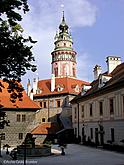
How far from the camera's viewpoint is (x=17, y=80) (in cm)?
1452

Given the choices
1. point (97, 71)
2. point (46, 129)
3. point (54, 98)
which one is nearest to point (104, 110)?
point (97, 71)

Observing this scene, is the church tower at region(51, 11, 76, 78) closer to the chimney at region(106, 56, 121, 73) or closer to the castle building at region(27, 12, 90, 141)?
the castle building at region(27, 12, 90, 141)

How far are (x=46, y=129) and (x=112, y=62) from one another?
48.9ft

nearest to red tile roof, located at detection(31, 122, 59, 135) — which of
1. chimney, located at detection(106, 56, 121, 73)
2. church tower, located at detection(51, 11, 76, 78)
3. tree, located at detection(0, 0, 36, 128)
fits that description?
chimney, located at detection(106, 56, 121, 73)

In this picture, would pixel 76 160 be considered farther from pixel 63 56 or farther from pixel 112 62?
pixel 63 56

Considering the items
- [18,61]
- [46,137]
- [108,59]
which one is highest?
[108,59]

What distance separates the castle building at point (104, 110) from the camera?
30.6 metres

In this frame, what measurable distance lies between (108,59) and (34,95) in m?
21.0

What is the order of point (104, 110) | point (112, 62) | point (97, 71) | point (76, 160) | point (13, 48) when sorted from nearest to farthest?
point (13, 48) < point (76, 160) < point (104, 110) < point (112, 62) < point (97, 71)

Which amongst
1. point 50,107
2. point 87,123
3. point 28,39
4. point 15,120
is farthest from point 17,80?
point 50,107

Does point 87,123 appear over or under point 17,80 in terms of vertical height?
under

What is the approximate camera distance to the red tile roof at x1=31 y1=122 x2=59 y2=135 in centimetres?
4562

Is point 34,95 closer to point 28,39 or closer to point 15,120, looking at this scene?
point 15,120

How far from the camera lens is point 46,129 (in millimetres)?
47250
